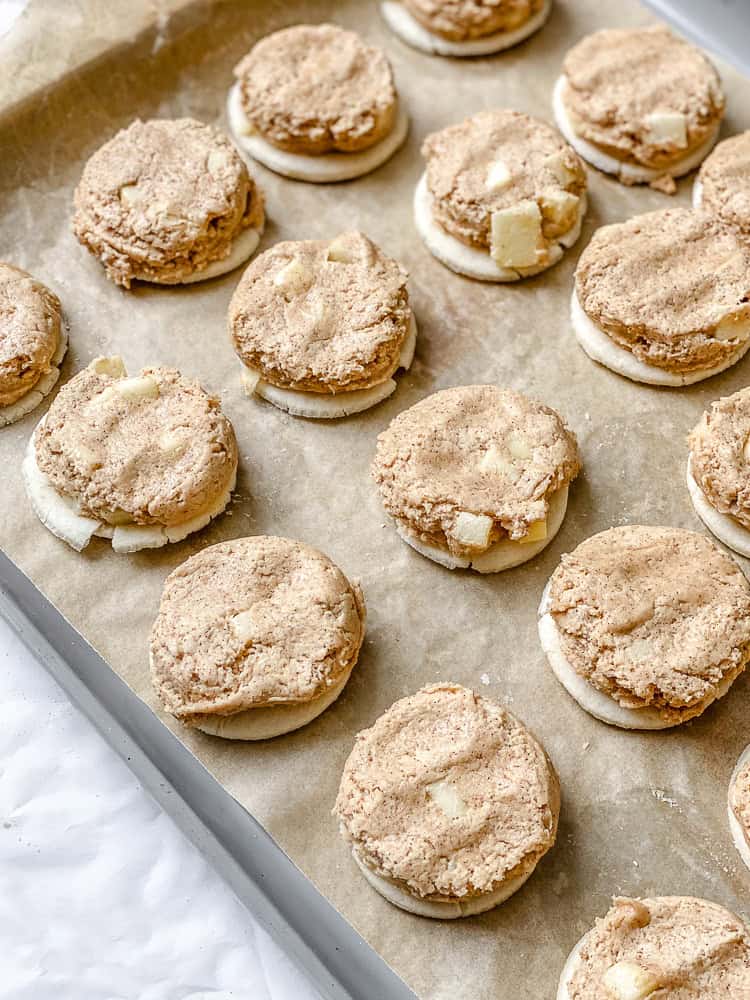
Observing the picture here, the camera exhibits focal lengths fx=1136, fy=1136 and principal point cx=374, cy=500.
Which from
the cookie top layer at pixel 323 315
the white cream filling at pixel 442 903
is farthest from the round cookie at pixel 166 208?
the white cream filling at pixel 442 903

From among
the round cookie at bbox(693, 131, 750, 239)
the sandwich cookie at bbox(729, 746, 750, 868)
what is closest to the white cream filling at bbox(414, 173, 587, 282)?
the round cookie at bbox(693, 131, 750, 239)

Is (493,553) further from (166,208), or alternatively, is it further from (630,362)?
(166,208)

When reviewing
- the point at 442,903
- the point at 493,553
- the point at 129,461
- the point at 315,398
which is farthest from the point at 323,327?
the point at 442,903

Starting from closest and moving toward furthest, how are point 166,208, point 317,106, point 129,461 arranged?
point 129,461, point 166,208, point 317,106

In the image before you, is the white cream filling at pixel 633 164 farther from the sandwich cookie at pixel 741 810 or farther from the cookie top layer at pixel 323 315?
the sandwich cookie at pixel 741 810

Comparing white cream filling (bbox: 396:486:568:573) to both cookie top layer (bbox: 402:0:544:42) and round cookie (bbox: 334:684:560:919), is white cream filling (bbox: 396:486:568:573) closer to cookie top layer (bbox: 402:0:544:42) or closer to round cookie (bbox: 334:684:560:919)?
round cookie (bbox: 334:684:560:919)

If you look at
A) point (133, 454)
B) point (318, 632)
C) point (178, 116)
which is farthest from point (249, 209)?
point (318, 632)
